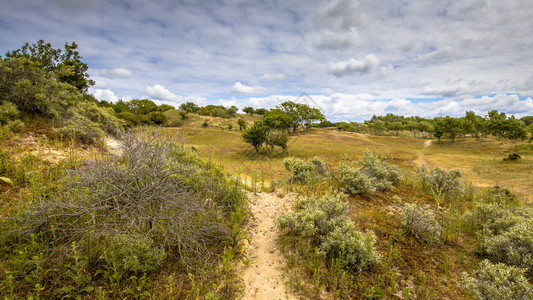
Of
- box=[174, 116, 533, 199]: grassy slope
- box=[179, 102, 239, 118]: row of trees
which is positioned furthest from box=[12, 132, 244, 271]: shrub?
box=[179, 102, 239, 118]: row of trees

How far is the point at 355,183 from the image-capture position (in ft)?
23.9

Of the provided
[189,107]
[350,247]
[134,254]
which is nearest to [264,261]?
[350,247]

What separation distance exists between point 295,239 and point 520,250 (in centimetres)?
395

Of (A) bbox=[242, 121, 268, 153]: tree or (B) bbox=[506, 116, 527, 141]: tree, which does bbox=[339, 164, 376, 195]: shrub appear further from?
(B) bbox=[506, 116, 527, 141]: tree

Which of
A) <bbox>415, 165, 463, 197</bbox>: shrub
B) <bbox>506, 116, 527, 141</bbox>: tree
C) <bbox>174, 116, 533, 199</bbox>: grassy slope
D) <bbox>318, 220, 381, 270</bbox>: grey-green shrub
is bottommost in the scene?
<bbox>174, 116, 533, 199</bbox>: grassy slope

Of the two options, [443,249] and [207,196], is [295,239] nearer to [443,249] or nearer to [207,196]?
[207,196]

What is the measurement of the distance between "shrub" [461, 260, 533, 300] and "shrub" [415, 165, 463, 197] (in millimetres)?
5399

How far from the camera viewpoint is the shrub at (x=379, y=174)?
25.5ft

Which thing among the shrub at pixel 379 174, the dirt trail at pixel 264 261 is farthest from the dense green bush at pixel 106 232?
the shrub at pixel 379 174

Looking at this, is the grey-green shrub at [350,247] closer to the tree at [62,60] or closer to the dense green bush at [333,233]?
the dense green bush at [333,233]

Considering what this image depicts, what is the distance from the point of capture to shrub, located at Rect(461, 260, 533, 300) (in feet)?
9.06

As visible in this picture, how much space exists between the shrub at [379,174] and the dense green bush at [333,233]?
3514 mm

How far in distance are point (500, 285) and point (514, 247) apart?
1.45 meters

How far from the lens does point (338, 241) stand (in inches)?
158
